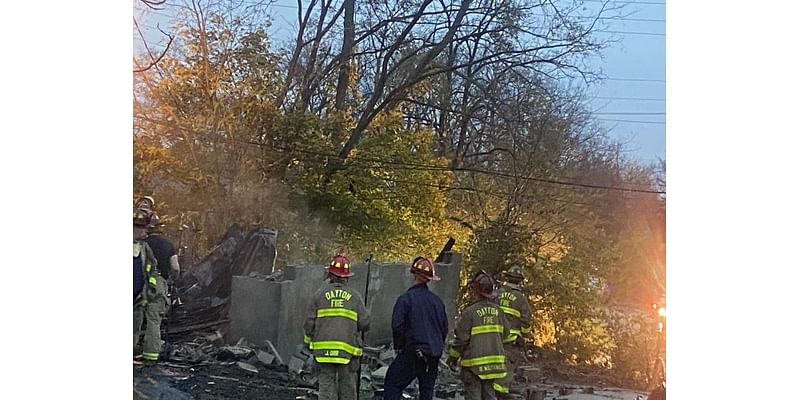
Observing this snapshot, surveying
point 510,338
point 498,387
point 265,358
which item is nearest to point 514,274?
point 510,338

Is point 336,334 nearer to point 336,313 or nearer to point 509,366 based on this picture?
point 336,313

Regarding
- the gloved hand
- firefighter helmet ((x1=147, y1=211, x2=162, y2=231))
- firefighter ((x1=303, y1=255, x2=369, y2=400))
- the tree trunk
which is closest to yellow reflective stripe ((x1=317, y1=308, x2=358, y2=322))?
firefighter ((x1=303, y1=255, x2=369, y2=400))

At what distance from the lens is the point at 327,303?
3.78m

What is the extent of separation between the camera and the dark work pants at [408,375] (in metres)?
3.79

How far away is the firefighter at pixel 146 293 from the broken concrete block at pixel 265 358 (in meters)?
0.53

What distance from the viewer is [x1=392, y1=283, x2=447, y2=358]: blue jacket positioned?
3781 mm

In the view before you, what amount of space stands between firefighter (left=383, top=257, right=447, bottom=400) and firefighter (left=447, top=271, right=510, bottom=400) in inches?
4.3

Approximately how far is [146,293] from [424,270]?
1.48 metres

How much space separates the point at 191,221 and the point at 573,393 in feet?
7.41

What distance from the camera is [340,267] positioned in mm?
3816

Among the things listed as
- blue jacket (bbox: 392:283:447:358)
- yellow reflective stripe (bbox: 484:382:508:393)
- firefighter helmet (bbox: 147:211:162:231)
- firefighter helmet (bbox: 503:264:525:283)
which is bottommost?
yellow reflective stripe (bbox: 484:382:508:393)

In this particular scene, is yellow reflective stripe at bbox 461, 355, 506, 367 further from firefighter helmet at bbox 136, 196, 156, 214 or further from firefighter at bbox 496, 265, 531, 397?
firefighter helmet at bbox 136, 196, 156, 214
